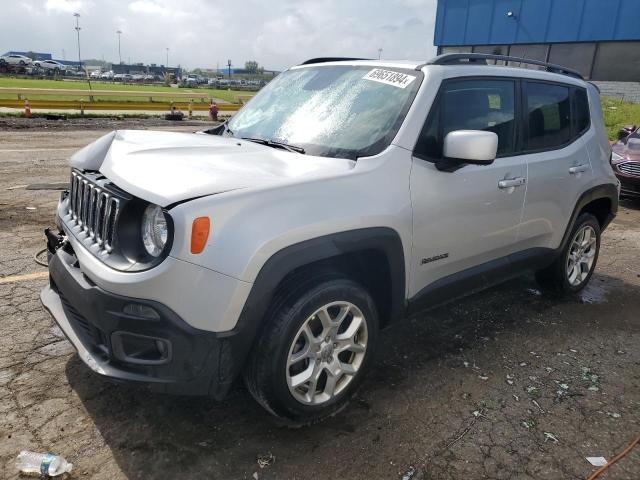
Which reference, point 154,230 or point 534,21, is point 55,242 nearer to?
point 154,230

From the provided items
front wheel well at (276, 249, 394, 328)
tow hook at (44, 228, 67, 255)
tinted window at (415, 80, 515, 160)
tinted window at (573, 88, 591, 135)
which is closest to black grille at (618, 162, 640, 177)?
tinted window at (573, 88, 591, 135)

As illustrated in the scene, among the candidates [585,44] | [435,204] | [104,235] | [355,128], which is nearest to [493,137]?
[435,204]

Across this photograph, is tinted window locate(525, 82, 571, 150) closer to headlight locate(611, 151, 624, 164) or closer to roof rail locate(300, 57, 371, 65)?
roof rail locate(300, 57, 371, 65)

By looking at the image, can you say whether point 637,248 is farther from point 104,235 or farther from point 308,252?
point 104,235

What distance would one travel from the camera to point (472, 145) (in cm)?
282

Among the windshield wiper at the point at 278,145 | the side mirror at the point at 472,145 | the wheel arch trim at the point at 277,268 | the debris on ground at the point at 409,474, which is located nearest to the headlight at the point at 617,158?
the side mirror at the point at 472,145

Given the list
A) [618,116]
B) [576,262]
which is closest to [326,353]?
[576,262]

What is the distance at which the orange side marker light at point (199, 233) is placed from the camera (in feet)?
6.95

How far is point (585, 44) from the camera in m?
32.8

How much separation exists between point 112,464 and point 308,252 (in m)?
1.33

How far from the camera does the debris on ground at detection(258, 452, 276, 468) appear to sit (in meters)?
2.43

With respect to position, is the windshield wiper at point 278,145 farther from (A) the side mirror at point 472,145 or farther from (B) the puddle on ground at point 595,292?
(B) the puddle on ground at point 595,292

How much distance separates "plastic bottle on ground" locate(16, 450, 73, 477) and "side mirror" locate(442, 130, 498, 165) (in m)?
2.48

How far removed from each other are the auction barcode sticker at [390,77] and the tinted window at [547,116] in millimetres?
1161
